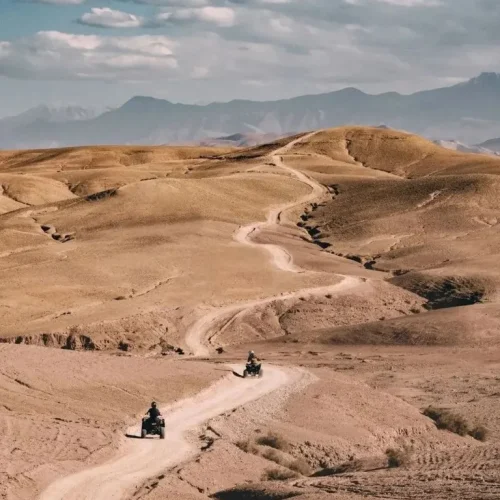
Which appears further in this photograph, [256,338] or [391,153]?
[391,153]

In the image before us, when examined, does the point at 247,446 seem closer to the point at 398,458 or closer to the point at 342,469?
the point at 342,469

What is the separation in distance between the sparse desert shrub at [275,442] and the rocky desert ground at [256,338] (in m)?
0.06

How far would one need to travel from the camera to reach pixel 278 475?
103ft

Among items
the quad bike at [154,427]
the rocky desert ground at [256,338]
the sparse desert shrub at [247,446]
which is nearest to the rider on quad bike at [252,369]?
the rocky desert ground at [256,338]

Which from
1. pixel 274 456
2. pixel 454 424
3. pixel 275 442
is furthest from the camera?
pixel 454 424

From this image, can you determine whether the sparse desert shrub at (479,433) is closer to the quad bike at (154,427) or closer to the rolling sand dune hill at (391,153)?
the quad bike at (154,427)

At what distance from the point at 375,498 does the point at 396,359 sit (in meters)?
26.9

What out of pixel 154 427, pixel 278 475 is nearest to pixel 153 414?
pixel 154 427

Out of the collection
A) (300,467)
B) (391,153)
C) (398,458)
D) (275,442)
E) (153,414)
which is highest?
(391,153)

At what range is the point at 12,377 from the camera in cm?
3806

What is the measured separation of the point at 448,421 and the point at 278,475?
1050 centimetres

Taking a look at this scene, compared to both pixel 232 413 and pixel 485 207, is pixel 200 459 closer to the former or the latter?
pixel 232 413

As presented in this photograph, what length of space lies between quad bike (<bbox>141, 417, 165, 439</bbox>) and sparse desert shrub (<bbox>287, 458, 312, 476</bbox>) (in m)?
4.20

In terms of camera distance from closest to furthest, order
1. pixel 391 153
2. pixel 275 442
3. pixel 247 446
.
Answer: pixel 247 446
pixel 275 442
pixel 391 153
